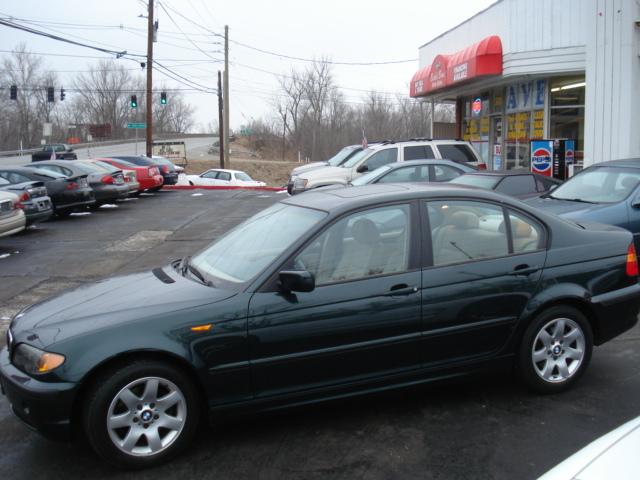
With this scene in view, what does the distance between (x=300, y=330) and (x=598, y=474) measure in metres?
2.07

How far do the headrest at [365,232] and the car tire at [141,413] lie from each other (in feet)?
4.67

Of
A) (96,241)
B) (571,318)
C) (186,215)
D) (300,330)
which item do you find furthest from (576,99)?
(300,330)

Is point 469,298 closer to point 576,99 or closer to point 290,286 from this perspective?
point 290,286

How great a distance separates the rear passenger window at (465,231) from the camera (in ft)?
14.5

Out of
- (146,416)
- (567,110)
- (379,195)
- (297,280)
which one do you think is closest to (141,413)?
(146,416)

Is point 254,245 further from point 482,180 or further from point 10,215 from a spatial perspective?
point 10,215

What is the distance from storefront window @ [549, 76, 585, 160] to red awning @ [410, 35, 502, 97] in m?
1.77

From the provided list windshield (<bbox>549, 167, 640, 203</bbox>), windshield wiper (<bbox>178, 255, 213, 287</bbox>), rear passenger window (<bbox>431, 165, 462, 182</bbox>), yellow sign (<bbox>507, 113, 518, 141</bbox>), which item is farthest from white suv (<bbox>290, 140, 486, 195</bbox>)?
windshield wiper (<bbox>178, 255, 213, 287</bbox>)

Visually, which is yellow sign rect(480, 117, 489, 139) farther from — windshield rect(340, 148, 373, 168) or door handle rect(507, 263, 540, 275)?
door handle rect(507, 263, 540, 275)

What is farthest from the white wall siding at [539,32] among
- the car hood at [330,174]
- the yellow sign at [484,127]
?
the car hood at [330,174]

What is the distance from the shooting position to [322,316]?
4.00 meters

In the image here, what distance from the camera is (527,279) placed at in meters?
4.53

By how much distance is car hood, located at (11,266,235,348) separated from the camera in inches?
149

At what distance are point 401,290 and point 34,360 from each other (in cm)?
224
